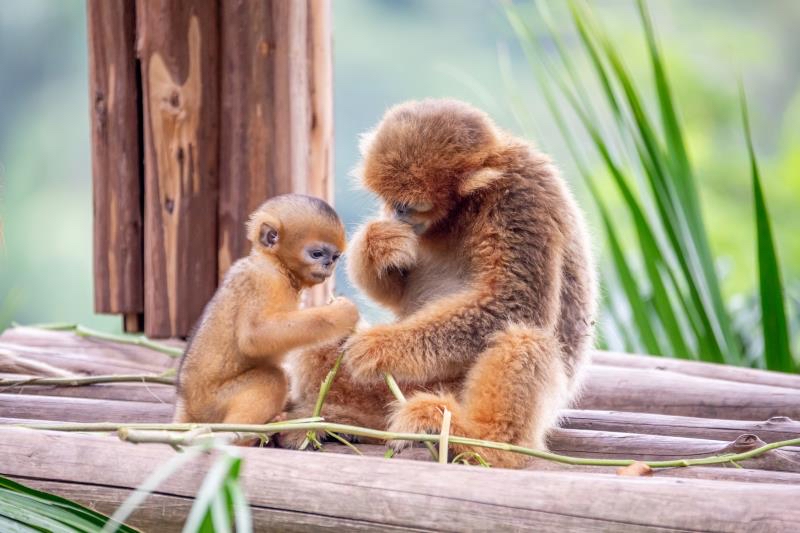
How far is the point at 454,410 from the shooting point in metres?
2.77

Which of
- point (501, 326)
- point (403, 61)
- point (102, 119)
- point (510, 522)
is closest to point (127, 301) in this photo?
point (102, 119)

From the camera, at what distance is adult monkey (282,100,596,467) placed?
2.75m

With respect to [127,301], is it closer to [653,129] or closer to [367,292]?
[367,292]

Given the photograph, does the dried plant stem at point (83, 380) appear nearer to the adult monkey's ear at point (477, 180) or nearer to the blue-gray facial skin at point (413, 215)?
the blue-gray facial skin at point (413, 215)

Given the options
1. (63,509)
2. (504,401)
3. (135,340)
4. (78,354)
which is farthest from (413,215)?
(78,354)

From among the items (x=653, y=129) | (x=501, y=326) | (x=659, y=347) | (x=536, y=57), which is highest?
(x=536, y=57)

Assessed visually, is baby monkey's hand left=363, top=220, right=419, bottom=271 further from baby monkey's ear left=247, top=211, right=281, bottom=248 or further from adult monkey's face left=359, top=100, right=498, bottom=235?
baby monkey's ear left=247, top=211, right=281, bottom=248

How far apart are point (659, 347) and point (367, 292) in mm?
2380

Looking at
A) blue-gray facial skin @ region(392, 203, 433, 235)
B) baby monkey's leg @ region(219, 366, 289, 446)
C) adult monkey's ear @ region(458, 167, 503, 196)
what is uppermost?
adult monkey's ear @ region(458, 167, 503, 196)

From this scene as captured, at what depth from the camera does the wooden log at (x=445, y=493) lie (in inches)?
76.6

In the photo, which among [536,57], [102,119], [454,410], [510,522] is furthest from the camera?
[536,57]

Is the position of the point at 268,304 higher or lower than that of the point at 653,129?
lower

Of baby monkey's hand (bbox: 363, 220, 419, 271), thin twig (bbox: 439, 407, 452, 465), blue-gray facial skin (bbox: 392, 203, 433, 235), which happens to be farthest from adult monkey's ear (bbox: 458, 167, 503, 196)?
thin twig (bbox: 439, 407, 452, 465)

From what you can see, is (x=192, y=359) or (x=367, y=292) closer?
(x=192, y=359)
